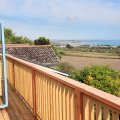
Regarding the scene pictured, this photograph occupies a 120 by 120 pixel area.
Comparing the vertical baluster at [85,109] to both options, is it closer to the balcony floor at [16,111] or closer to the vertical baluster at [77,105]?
the vertical baluster at [77,105]

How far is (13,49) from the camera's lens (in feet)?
67.0

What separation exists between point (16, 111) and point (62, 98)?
87.9 inches

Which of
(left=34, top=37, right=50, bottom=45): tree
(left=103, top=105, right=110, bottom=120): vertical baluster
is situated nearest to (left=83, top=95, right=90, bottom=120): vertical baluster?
(left=103, top=105, right=110, bottom=120): vertical baluster

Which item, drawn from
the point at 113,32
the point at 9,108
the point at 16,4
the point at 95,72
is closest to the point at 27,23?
the point at 113,32

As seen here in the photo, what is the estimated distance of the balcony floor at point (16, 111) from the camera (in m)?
5.21

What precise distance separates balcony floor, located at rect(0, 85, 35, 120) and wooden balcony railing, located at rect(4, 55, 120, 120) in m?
0.14

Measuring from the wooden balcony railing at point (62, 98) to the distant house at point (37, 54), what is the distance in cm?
1302


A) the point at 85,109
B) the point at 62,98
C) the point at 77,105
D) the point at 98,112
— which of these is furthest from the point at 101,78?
the point at 98,112

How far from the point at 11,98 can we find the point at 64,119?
11.2 ft

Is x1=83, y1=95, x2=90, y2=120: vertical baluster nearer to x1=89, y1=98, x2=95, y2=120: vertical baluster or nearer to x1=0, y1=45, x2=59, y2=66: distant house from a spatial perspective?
x1=89, y1=98, x2=95, y2=120: vertical baluster

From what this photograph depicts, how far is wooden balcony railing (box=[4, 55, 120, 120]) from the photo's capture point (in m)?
2.54

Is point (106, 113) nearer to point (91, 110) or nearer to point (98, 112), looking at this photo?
point (98, 112)

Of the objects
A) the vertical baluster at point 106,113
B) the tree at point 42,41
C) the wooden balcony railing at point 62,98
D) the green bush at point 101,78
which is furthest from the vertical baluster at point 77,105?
the tree at point 42,41

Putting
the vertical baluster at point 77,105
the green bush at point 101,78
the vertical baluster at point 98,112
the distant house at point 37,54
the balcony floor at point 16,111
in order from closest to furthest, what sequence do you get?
the vertical baluster at point 98,112 → the vertical baluster at point 77,105 → the balcony floor at point 16,111 → the green bush at point 101,78 → the distant house at point 37,54
